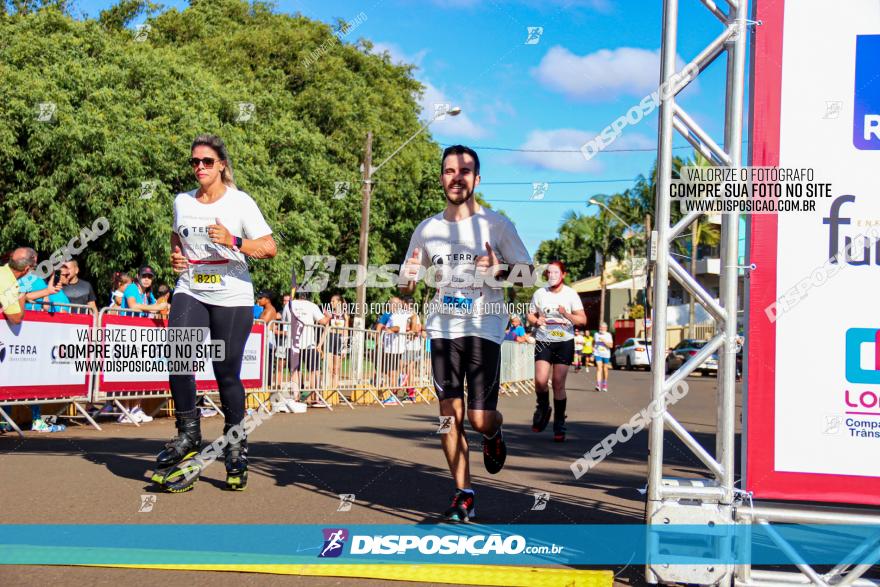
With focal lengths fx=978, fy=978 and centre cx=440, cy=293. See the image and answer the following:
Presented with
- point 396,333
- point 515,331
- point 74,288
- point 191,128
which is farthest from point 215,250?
point 191,128

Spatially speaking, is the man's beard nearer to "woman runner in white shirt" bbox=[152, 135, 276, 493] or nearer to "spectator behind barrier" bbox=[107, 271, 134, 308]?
"woman runner in white shirt" bbox=[152, 135, 276, 493]

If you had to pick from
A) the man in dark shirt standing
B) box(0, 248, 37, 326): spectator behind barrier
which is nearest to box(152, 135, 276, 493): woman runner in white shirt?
box(0, 248, 37, 326): spectator behind barrier

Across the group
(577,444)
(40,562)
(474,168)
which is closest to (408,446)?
(577,444)

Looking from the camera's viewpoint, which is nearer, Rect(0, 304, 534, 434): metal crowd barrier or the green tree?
Rect(0, 304, 534, 434): metal crowd barrier

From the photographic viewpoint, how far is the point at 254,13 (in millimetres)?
48656

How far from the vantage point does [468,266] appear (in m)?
5.75

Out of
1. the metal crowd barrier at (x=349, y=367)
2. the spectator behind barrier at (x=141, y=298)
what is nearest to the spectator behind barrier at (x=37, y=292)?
the spectator behind barrier at (x=141, y=298)

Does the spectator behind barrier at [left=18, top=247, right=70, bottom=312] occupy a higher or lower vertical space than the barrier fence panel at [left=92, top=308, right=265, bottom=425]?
higher

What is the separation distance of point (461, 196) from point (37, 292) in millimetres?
6438

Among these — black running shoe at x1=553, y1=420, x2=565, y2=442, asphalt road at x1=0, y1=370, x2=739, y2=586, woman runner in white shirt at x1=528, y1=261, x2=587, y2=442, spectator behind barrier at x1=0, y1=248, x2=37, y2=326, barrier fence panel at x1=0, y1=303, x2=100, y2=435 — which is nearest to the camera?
asphalt road at x1=0, y1=370, x2=739, y2=586

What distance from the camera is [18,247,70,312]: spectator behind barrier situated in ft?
33.9

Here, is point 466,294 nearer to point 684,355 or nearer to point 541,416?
point 541,416

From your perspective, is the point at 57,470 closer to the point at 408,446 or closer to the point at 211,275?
the point at 211,275

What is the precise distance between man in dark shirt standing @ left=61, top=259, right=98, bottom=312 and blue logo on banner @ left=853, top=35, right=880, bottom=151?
9520 millimetres
